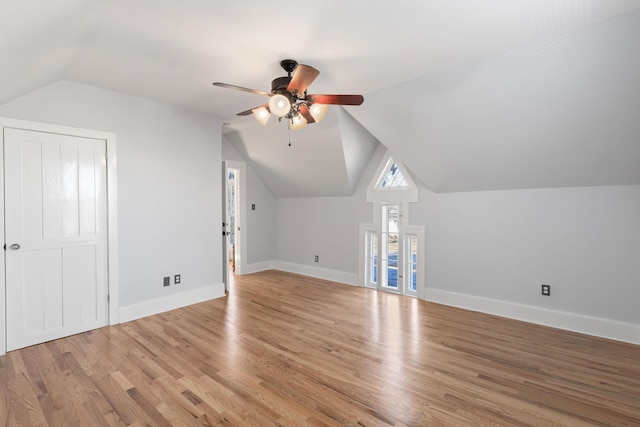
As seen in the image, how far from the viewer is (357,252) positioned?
5273 millimetres

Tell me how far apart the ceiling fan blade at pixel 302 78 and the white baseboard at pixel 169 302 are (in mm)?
2976

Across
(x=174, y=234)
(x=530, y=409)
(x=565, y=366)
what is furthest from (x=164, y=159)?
(x=565, y=366)

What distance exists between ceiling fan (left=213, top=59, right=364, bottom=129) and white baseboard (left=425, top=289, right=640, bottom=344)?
116 inches

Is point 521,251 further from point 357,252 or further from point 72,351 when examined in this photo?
point 72,351

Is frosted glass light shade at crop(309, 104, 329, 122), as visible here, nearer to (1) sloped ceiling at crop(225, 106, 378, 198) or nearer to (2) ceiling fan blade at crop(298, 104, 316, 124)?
(2) ceiling fan blade at crop(298, 104, 316, 124)

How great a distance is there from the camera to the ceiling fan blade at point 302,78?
227 cm

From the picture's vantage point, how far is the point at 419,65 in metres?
2.79

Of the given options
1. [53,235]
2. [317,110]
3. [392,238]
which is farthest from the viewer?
[392,238]

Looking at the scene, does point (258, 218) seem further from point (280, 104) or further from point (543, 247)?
point (543, 247)

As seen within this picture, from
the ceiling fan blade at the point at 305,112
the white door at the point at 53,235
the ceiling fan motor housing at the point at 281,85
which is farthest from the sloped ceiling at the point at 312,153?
the white door at the point at 53,235

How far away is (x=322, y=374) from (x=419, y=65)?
2.69m

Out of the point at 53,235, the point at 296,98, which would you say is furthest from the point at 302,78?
the point at 53,235

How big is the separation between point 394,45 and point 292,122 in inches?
40.7

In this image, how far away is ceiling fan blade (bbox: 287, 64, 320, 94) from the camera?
2.27 meters
